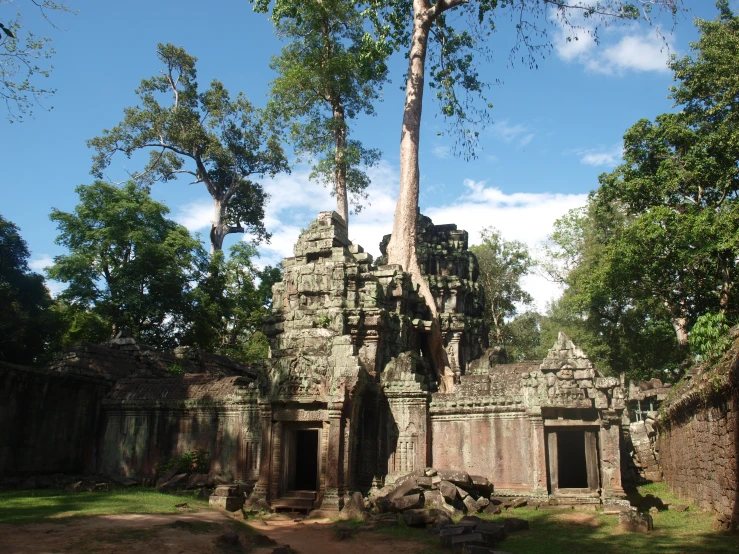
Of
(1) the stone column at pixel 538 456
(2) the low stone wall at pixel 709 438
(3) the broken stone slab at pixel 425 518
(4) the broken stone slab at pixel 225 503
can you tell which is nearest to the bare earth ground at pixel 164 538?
(3) the broken stone slab at pixel 425 518

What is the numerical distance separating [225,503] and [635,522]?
7.52 m

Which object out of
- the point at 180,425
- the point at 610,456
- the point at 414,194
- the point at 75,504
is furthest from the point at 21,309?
the point at 610,456

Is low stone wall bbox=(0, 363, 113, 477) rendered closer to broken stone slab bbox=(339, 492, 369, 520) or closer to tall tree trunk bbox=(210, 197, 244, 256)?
broken stone slab bbox=(339, 492, 369, 520)

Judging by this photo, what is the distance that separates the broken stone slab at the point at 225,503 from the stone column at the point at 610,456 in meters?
7.29

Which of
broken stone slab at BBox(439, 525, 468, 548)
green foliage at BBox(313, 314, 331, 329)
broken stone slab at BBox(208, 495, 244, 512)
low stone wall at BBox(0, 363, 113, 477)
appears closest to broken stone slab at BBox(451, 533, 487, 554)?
broken stone slab at BBox(439, 525, 468, 548)

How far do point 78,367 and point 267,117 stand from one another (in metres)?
15.6

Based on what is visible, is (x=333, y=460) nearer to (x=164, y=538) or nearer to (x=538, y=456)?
(x=538, y=456)

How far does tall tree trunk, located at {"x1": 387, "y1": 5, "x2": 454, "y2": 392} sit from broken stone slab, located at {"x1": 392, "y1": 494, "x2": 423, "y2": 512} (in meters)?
7.91

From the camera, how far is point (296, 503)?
12.9 meters

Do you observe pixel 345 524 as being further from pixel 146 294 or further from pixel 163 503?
pixel 146 294

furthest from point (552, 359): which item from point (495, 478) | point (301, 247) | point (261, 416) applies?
point (301, 247)

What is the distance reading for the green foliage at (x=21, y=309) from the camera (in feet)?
72.1

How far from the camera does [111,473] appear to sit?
15.9 m

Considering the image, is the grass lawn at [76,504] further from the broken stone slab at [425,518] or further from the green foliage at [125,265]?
the green foliage at [125,265]
